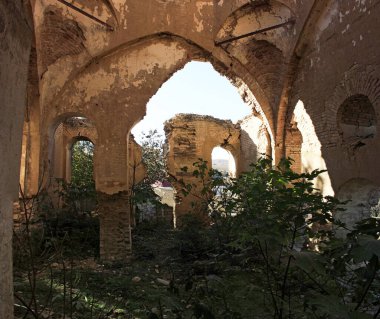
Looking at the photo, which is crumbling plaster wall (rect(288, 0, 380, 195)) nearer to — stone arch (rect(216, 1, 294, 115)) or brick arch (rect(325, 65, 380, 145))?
brick arch (rect(325, 65, 380, 145))

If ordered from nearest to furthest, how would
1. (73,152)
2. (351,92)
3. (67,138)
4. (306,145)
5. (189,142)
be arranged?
(351,92), (306,145), (189,142), (67,138), (73,152)

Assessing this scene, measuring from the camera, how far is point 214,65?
9.67m

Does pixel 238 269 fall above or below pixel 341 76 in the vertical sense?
below

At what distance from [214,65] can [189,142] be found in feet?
17.3

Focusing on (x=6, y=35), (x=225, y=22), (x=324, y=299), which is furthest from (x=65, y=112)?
(x=324, y=299)

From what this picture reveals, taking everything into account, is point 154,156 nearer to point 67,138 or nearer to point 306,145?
point 67,138

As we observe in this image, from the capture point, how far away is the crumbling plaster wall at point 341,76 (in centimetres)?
586

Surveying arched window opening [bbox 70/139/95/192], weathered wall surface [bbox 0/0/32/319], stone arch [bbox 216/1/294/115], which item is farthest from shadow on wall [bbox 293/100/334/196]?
arched window opening [bbox 70/139/95/192]

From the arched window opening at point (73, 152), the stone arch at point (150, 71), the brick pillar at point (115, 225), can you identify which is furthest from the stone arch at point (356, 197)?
the arched window opening at point (73, 152)

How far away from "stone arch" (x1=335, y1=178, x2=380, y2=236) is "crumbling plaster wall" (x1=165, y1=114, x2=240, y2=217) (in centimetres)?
734

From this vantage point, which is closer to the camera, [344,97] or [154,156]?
[344,97]

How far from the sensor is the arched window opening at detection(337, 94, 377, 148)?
681 centimetres

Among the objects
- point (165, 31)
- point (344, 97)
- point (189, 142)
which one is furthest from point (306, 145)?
point (189, 142)

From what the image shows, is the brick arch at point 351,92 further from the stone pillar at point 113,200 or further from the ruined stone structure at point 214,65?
the stone pillar at point 113,200
